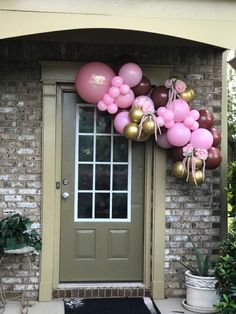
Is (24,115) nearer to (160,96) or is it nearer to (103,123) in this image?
(103,123)

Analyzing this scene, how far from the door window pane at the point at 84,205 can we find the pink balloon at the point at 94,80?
106 centimetres

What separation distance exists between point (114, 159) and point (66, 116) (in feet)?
2.24

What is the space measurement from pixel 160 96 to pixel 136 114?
34 centimetres

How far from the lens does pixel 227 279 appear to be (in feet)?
14.2

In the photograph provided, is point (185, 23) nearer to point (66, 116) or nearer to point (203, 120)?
point (203, 120)

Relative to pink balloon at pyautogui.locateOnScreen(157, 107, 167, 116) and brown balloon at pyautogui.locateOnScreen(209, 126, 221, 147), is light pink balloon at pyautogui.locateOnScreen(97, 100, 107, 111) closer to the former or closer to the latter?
pink balloon at pyautogui.locateOnScreen(157, 107, 167, 116)

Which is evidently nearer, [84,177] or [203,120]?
[203,120]

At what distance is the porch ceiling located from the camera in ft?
12.8

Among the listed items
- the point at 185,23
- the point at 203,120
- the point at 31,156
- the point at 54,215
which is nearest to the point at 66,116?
the point at 31,156

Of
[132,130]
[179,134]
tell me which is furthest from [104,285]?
→ [179,134]

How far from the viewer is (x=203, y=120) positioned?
5.15 m

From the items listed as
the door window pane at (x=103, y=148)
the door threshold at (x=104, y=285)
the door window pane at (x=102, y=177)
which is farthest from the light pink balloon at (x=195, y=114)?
the door threshold at (x=104, y=285)

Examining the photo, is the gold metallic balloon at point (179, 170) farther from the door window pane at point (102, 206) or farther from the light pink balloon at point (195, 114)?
the door window pane at point (102, 206)

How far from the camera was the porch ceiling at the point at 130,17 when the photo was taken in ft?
12.8
